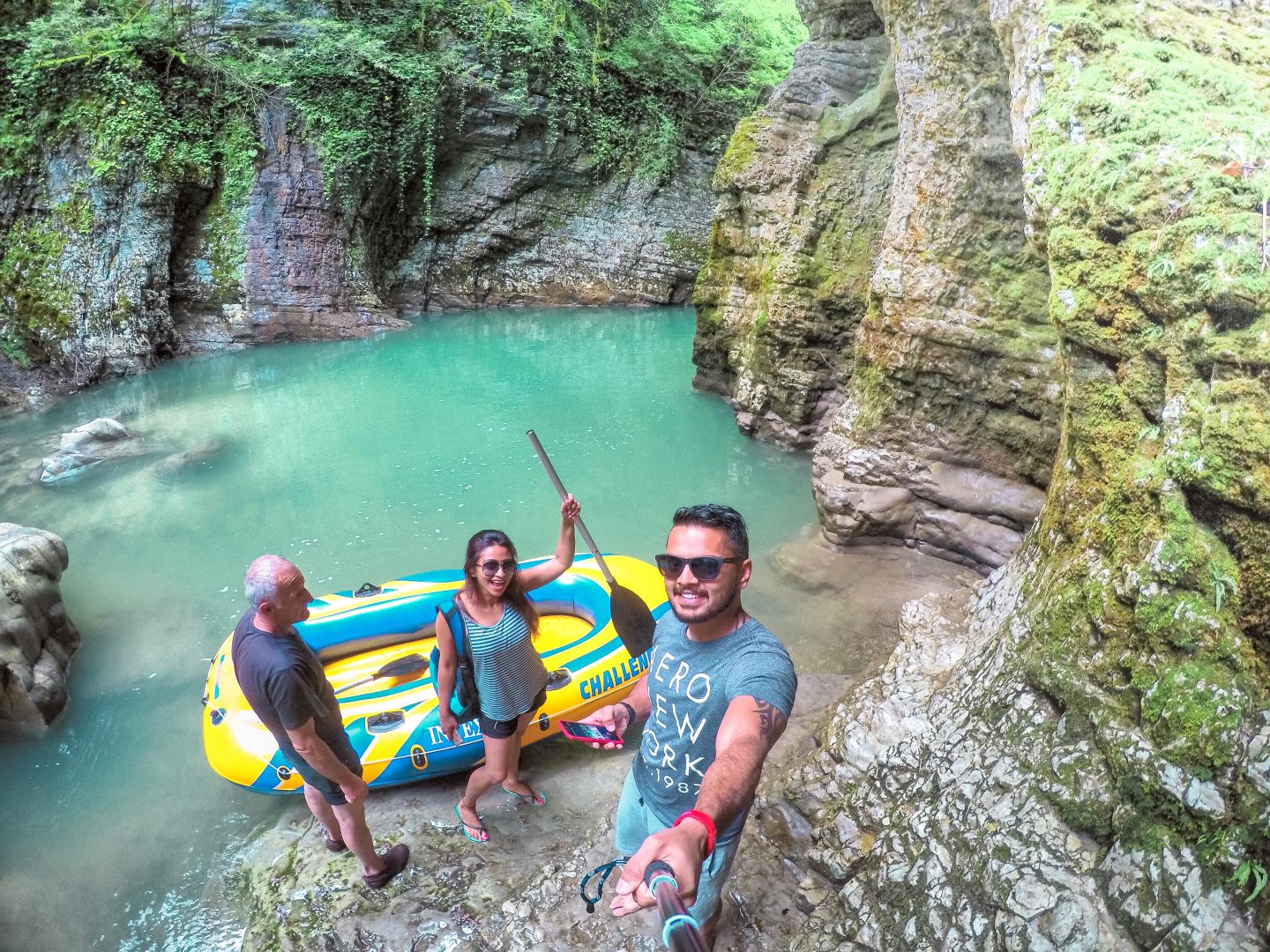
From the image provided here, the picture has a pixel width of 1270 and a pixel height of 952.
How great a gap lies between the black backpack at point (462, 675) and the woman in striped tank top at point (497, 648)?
0.02 meters

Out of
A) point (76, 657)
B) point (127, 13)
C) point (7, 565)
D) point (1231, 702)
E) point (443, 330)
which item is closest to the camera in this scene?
point (1231, 702)

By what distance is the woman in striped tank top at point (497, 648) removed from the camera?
2.69 m

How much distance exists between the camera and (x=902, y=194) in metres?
5.82

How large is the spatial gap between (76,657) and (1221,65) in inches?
269

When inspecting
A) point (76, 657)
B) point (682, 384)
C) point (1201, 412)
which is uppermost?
point (1201, 412)

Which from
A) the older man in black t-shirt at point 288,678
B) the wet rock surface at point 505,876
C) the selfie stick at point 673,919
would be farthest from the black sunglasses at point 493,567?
the selfie stick at point 673,919

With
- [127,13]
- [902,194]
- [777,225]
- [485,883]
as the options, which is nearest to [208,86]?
[127,13]

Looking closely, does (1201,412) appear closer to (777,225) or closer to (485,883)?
(485,883)

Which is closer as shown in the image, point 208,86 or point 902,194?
point 902,194

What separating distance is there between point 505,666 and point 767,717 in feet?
4.96

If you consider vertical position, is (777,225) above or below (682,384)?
above

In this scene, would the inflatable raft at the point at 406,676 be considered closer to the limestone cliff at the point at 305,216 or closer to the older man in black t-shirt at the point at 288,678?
the older man in black t-shirt at the point at 288,678

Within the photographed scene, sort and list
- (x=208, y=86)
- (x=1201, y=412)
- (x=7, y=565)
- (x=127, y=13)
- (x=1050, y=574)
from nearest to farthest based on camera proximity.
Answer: (x=1201, y=412) < (x=1050, y=574) < (x=7, y=565) < (x=127, y=13) < (x=208, y=86)

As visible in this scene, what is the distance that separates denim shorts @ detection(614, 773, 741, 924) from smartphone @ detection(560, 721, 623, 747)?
0.38 ft
